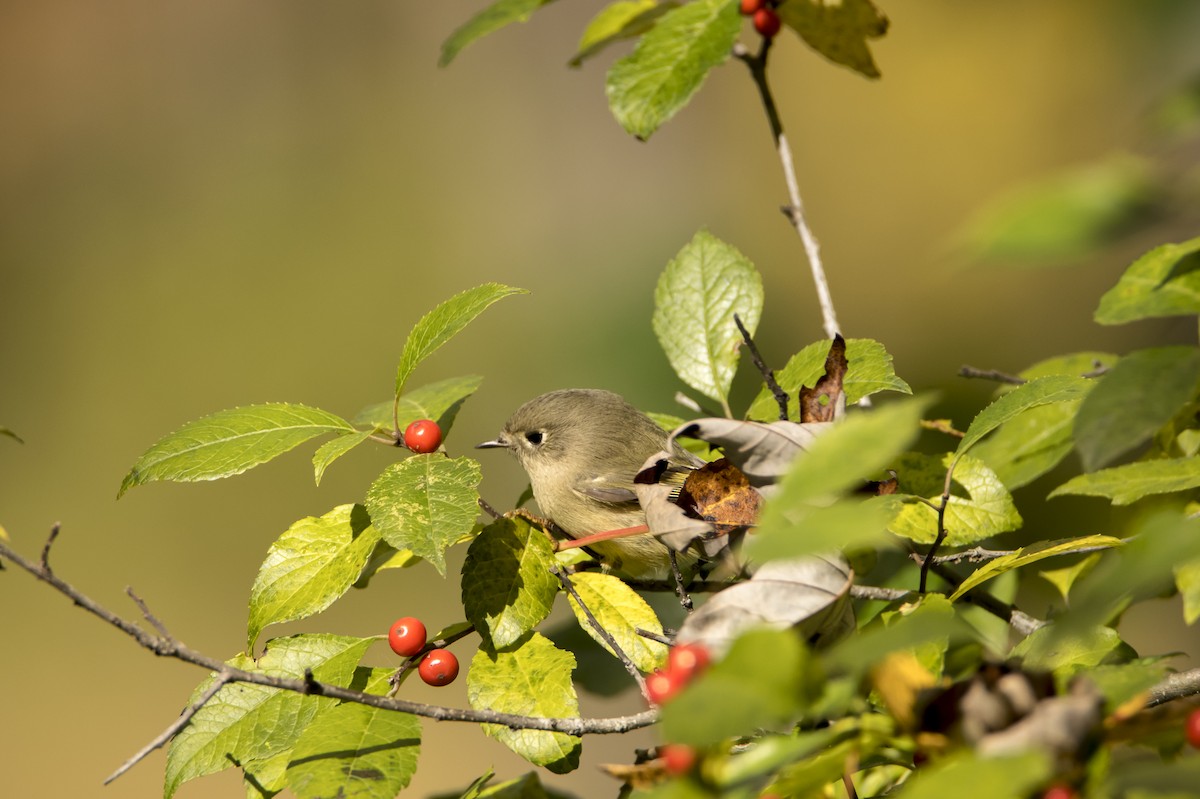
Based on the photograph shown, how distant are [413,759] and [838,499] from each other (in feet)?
1.86

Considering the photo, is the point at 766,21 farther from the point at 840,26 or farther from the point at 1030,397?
the point at 1030,397

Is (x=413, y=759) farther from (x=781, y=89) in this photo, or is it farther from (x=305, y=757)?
(x=781, y=89)

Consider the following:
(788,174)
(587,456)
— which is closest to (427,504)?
(788,174)

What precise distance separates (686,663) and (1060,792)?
11.5 inches

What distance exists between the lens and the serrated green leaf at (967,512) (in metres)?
1.50

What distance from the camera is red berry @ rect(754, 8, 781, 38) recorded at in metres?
1.91

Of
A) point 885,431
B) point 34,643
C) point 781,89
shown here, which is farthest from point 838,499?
point 781,89

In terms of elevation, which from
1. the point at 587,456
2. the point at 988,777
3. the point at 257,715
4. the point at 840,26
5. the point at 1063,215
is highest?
the point at 840,26

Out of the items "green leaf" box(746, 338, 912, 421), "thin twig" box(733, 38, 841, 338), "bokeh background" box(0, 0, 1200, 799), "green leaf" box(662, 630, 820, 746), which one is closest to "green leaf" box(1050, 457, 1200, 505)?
"green leaf" box(746, 338, 912, 421)

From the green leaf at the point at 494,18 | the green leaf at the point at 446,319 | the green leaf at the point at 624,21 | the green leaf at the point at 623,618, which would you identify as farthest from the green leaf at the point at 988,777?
the green leaf at the point at 624,21

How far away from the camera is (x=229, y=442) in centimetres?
151

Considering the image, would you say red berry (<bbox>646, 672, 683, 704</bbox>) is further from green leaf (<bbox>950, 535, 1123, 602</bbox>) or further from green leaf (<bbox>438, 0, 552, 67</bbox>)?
green leaf (<bbox>438, 0, 552, 67</bbox>)

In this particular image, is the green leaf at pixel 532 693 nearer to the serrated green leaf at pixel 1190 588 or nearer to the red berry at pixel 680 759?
the red berry at pixel 680 759

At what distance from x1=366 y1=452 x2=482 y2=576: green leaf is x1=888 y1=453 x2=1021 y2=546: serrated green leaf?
593 mm
